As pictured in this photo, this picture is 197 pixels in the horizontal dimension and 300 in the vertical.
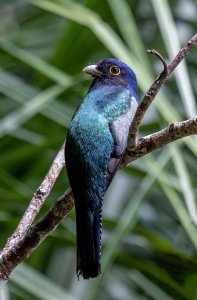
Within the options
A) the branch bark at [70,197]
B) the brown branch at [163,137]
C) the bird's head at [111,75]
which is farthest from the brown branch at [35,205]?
the bird's head at [111,75]

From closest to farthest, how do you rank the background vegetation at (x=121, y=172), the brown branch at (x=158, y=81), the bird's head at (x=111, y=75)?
the brown branch at (x=158, y=81) → the bird's head at (x=111, y=75) → the background vegetation at (x=121, y=172)

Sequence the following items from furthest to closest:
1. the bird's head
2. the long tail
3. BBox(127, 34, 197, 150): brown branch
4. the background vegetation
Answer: the background vegetation
the bird's head
the long tail
BBox(127, 34, 197, 150): brown branch


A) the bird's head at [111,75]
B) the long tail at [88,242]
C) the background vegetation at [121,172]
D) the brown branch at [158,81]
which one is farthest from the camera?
the background vegetation at [121,172]

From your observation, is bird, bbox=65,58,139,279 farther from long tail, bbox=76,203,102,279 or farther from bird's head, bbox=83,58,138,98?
bird's head, bbox=83,58,138,98

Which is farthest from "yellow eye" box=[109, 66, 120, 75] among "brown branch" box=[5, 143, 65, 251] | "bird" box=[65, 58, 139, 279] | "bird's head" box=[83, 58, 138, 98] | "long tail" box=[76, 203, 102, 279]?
"long tail" box=[76, 203, 102, 279]

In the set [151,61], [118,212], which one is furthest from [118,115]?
[151,61]

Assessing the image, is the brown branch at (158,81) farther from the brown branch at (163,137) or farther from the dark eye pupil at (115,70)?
the dark eye pupil at (115,70)
